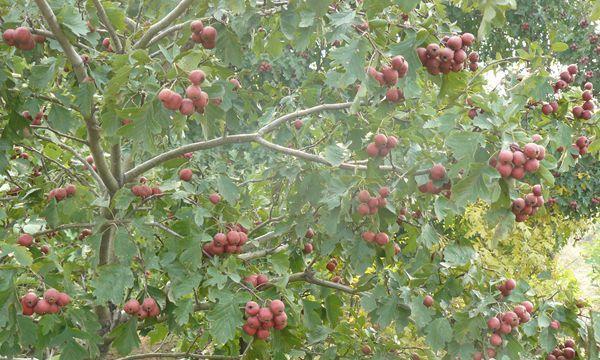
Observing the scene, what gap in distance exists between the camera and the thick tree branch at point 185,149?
8.27 feet

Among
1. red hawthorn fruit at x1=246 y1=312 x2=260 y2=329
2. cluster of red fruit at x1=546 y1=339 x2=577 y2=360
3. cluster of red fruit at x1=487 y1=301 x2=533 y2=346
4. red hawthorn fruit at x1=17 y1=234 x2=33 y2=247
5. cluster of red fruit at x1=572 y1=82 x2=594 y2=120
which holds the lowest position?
cluster of red fruit at x1=546 y1=339 x2=577 y2=360

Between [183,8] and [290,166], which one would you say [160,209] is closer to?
[290,166]

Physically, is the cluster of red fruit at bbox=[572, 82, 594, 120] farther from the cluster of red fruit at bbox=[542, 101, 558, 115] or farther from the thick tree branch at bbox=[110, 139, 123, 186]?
the thick tree branch at bbox=[110, 139, 123, 186]

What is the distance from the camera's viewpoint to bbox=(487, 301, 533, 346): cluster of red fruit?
2.48 meters

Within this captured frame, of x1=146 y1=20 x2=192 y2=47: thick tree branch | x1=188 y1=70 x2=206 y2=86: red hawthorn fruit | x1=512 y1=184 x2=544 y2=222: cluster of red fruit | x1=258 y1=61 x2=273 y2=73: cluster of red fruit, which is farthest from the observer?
x1=258 y1=61 x2=273 y2=73: cluster of red fruit

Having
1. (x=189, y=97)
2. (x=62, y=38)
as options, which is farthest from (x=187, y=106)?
(x=62, y=38)

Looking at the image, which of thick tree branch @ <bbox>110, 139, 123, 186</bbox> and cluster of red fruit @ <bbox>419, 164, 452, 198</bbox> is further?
thick tree branch @ <bbox>110, 139, 123, 186</bbox>

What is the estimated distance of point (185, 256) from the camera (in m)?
2.35

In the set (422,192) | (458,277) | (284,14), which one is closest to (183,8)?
(284,14)

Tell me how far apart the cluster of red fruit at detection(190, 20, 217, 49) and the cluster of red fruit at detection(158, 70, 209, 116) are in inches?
14.0

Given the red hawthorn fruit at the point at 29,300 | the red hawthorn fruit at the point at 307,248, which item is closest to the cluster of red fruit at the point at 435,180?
the red hawthorn fruit at the point at 307,248

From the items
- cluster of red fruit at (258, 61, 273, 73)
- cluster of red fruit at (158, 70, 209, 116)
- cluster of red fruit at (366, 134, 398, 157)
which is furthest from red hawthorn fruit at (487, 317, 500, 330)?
cluster of red fruit at (258, 61, 273, 73)

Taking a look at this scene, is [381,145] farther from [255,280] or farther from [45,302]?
[45,302]

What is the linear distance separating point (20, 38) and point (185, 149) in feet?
2.35
